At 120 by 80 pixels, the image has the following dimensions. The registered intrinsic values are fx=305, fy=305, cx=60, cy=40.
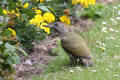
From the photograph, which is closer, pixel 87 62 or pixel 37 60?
pixel 87 62

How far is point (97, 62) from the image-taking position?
5.74 metres

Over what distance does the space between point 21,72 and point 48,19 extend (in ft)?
4.72

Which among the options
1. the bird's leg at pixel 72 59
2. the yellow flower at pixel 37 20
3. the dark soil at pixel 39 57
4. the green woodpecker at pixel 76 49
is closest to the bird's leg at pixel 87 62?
the green woodpecker at pixel 76 49

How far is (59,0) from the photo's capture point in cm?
773

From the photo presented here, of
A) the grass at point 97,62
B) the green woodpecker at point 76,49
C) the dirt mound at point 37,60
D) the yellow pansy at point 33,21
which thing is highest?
the yellow pansy at point 33,21

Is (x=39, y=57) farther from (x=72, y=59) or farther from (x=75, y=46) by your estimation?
(x=75, y=46)

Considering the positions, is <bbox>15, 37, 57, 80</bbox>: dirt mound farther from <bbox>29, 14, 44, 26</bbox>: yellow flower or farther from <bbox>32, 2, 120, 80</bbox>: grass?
<bbox>29, 14, 44, 26</bbox>: yellow flower

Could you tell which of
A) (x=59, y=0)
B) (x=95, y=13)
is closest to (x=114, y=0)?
(x=95, y=13)

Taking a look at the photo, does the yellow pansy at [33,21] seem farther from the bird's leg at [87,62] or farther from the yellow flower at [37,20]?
the bird's leg at [87,62]

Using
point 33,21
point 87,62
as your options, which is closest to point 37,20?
point 33,21

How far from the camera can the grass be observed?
5043 millimetres

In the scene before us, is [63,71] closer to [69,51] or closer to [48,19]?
[69,51]

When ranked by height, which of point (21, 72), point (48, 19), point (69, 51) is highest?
point (48, 19)

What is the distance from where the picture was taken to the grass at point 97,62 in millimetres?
5043
